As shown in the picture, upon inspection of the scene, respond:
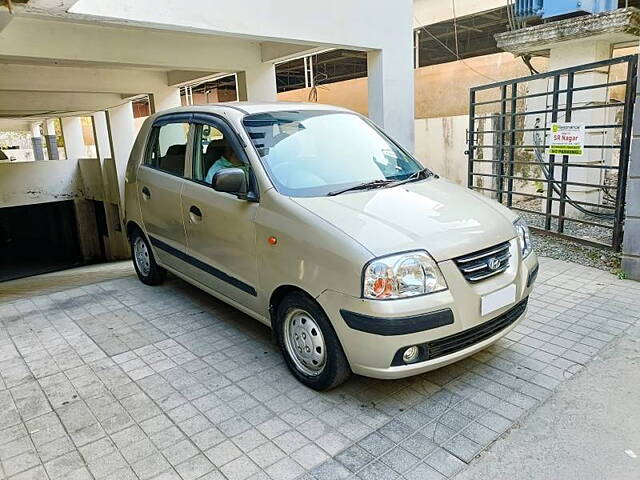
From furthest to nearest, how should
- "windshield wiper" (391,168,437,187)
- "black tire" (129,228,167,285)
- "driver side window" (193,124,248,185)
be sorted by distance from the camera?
"black tire" (129,228,167,285)
"driver side window" (193,124,248,185)
"windshield wiper" (391,168,437,187)

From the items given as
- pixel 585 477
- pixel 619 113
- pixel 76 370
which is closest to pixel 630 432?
pixel 585 477

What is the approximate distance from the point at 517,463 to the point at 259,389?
1545mm

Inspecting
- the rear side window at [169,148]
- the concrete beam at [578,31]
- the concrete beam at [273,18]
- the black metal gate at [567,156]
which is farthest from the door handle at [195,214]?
the concrete beam at [578,31]

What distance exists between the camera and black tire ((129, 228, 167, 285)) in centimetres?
504

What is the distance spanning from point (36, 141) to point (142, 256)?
1841cm

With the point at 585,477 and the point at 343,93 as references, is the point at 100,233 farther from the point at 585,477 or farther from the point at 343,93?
the point at 585,477

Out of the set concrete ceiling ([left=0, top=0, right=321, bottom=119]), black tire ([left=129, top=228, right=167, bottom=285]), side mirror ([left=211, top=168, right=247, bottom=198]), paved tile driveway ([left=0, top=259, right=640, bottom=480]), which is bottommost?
paved tile driveway ([left=0, top=259, right=640, bottom=480])

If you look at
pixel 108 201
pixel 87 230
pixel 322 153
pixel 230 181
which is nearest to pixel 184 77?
pixel 108 201

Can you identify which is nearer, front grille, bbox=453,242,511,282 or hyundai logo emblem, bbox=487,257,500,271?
front grille, bbox=453,242,511,282

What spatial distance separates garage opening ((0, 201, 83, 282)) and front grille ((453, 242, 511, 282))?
14.8 metres

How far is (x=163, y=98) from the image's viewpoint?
32.5 feet

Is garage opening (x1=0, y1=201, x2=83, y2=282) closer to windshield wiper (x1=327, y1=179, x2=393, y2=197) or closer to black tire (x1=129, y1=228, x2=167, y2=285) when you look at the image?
black tire (x1=129, y1=228, x2=167, y2=285)

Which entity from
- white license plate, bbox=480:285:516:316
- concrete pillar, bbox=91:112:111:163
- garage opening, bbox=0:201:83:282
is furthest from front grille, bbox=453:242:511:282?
garage opening, bbox=0:201:83:282

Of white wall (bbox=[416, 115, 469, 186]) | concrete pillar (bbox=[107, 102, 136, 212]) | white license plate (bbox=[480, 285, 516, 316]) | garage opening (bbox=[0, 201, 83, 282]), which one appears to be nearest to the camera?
white license plate (bbox=[480, 285, 516, 316])
